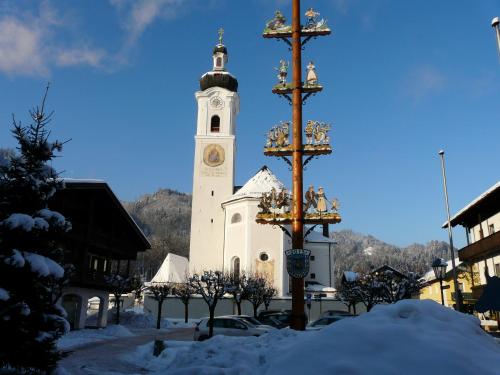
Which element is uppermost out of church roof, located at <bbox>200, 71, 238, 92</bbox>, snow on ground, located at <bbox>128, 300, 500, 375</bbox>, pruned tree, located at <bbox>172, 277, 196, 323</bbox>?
church roof, located at <bbox>200, 71, 238, 92</bbox>

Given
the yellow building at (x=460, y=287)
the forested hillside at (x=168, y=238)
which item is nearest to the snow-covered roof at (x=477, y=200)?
the yellow building at (x=460, y=287)

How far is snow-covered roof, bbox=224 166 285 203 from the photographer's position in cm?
4891

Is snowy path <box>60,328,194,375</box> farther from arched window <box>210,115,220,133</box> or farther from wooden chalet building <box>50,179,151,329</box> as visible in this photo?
arched window <box>210,115,220,133</box>

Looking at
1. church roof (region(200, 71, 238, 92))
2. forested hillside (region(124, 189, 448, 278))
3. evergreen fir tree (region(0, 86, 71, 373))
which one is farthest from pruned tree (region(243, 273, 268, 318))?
forested hillside (region(124, 189, 448, 278))

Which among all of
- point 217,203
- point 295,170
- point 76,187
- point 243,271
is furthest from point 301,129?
point 217,203

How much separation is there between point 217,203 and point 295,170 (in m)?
35.4

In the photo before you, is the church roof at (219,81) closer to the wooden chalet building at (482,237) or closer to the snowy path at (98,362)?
the wooden chalet building at (482,237)

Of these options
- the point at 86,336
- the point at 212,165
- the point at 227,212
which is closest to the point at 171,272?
the point at 227,212

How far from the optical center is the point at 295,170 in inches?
680

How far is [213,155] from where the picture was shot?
53969 millimetres

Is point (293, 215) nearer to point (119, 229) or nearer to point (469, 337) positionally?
point (469, 337)

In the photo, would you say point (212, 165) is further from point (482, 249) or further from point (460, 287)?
point (482, 249)

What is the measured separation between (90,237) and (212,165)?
26.1 metres

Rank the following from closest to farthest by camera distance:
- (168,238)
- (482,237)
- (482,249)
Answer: (482,249), (482,237), (168,238)
